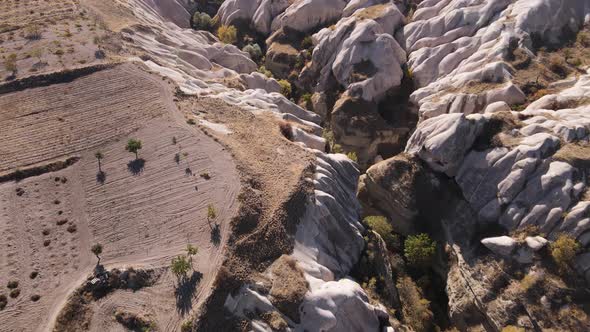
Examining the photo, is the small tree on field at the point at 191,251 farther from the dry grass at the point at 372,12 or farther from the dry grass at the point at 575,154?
the dry grass at the point at 372,12

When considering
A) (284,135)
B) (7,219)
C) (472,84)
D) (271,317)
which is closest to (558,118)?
(472,84)

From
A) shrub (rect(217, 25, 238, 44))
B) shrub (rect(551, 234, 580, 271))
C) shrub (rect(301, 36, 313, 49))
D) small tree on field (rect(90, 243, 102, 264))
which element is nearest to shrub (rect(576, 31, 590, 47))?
shrub (rect(551, 234, 580, 271))

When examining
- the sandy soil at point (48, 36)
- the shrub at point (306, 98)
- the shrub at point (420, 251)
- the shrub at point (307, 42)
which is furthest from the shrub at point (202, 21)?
the shrub at point (420, 251)

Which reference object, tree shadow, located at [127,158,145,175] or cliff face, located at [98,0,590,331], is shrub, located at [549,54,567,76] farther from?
tree shadow, located at [127,158,145,175]

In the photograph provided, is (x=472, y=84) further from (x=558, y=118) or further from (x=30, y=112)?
(x=30, y=112)

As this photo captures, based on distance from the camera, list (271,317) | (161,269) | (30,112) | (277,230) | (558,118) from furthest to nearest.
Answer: (30,112) → (558,118) → (277,230) → (161,269) → (271,317)

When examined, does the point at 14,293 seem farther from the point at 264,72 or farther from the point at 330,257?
the point at 264,72
